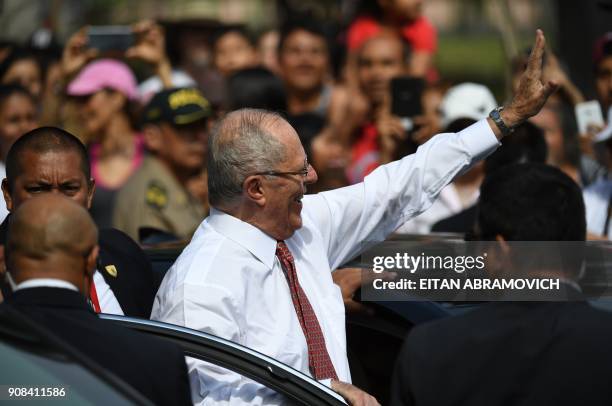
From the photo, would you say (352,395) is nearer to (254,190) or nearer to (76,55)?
(254,190)

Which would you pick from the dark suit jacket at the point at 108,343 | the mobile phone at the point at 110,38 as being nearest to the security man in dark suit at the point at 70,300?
the dark suit jacket at the point at 108,343

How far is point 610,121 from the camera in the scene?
687 cm

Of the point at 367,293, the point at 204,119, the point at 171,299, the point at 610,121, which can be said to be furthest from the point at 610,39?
the point at 171,299

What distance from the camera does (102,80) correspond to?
784 centimetres

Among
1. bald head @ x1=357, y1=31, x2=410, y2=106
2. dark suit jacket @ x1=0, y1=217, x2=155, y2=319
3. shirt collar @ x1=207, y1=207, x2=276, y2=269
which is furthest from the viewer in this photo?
bald head @ x1=357, y1=31, x2=410, y2=106

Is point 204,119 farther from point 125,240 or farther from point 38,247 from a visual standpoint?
point 38,247

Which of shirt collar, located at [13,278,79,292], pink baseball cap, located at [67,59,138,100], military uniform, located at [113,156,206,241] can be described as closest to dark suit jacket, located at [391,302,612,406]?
shirt collar, located at [13,278,79,292]

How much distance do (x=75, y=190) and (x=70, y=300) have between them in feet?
4.68

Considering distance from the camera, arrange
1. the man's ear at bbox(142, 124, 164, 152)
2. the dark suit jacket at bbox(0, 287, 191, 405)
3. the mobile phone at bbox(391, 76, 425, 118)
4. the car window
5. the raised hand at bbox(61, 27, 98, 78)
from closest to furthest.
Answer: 1. the car window
2. the dark suit jacket at bbox(0, 287, 191, 405)
3. the man's ear at bbox(142, 124, 164, 152)
4. the mobile phone at bbox(391, 76, 425, 118)
5. the raised hand at bbox(61, 27, 98, 78)

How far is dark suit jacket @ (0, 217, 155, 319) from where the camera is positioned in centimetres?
428

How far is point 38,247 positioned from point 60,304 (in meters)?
0.16

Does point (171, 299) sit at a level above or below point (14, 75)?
below

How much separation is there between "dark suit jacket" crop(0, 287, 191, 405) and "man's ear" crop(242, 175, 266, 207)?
1106 millimetres

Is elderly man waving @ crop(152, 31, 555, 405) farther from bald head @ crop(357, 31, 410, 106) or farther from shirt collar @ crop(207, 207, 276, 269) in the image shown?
bald head @ crop(357, 31, 410, 106)
